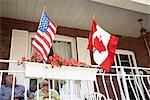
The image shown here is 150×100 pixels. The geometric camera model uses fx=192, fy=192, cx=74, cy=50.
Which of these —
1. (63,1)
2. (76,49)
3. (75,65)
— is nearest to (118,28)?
(76,49)

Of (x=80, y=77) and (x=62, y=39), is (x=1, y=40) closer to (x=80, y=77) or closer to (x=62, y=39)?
(x=62, y=39)

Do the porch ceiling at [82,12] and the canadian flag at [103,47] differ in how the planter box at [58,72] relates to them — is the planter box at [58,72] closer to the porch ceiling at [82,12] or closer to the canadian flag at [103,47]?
the canadian flag at [103,47]

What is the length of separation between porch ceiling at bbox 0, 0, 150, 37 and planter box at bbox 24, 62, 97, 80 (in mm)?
1478

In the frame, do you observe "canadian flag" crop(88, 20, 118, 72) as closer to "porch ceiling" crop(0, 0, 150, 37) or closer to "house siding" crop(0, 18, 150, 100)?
"porch ceiling" crop(0, 0, 150, 37)

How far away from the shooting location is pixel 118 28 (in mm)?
4945

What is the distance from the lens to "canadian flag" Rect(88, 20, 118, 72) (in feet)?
7.98

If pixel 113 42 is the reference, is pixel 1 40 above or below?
above

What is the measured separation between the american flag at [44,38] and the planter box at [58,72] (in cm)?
13

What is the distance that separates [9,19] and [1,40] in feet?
1.69

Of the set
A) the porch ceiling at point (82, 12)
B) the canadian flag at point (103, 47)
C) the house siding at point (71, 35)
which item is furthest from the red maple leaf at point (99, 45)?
the house siding at point (71, 35)

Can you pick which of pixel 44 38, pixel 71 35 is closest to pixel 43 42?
pixel 44 38

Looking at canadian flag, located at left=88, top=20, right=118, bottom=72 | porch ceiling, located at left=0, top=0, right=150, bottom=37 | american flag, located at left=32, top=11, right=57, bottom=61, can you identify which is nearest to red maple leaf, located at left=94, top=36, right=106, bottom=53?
canadian flag, located at left=88, top=20, right=118, bottom=72

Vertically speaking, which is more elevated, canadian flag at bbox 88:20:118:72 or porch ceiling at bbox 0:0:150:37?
porch ceiling at bbox 0:0:150:37

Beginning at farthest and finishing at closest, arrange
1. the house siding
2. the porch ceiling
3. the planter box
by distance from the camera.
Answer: the house siding, the porch ceiling, the planter box
